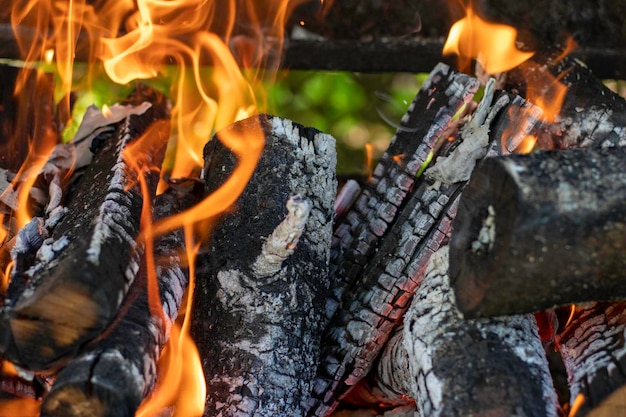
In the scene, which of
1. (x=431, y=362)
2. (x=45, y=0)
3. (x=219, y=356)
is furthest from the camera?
(x=45, y=0)

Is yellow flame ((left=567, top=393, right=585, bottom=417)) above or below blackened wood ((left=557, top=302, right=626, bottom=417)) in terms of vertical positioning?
below

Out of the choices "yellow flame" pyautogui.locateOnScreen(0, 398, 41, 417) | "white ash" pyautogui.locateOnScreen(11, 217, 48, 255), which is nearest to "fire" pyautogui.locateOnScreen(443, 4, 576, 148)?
"white ash" pyautogui.locateOnScreen(11, 217, 48, 255)

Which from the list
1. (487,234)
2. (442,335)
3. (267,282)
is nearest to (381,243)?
(267,282)

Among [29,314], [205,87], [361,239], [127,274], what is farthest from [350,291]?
[205,87]

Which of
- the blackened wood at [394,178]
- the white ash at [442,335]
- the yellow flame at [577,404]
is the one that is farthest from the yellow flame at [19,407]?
the yellow flame at [577,404]

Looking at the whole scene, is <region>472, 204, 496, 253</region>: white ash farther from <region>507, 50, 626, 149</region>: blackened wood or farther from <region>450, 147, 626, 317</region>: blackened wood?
<region>507, 50, 626, 149</region>: blackened wood

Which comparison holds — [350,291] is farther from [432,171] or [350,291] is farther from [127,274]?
[127,274]

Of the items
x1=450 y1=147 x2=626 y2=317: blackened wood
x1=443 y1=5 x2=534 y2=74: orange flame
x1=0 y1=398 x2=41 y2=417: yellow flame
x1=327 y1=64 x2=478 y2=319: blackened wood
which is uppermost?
x1=443 y1=5 x2=534 y2=74: orange flame
